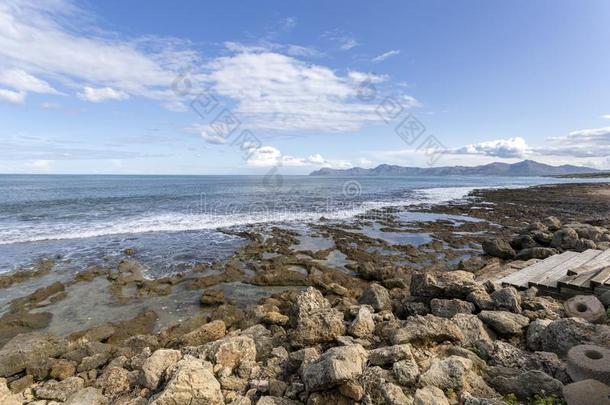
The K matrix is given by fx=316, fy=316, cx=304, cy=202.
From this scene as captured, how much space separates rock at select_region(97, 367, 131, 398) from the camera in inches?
206

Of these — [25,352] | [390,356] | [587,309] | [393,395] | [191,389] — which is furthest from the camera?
[25,352]

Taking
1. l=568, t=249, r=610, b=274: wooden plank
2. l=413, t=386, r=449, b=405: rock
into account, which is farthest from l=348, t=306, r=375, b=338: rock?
l=568, t=249, r=610, b=274: wooden plank

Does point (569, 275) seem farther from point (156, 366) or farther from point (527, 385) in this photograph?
point (156, 366)

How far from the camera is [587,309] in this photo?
621 centimetres

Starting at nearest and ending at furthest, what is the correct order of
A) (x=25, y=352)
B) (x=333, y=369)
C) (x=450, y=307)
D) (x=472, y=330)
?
(x=333, y=369) < (x=472, y=330) < (x=25, y=352) < (x=450, y=307)

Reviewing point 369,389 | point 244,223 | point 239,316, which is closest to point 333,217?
point 244,223

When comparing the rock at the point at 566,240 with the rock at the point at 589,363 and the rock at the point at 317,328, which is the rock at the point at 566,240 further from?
the rock at the point at 317,328

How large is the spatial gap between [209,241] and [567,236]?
17669mm

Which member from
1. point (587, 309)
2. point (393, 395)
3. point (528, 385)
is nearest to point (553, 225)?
point (587, 309)

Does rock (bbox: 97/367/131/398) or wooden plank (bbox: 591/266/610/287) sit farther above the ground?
wooden plank (bbox: 591/266/610/287)

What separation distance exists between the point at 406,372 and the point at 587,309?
478 cm

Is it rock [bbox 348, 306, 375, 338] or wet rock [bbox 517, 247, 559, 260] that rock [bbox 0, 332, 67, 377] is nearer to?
rock [bbox 348, 306, 375, 338]

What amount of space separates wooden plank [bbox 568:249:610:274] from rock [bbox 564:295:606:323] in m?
2.21

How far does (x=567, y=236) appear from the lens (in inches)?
538
